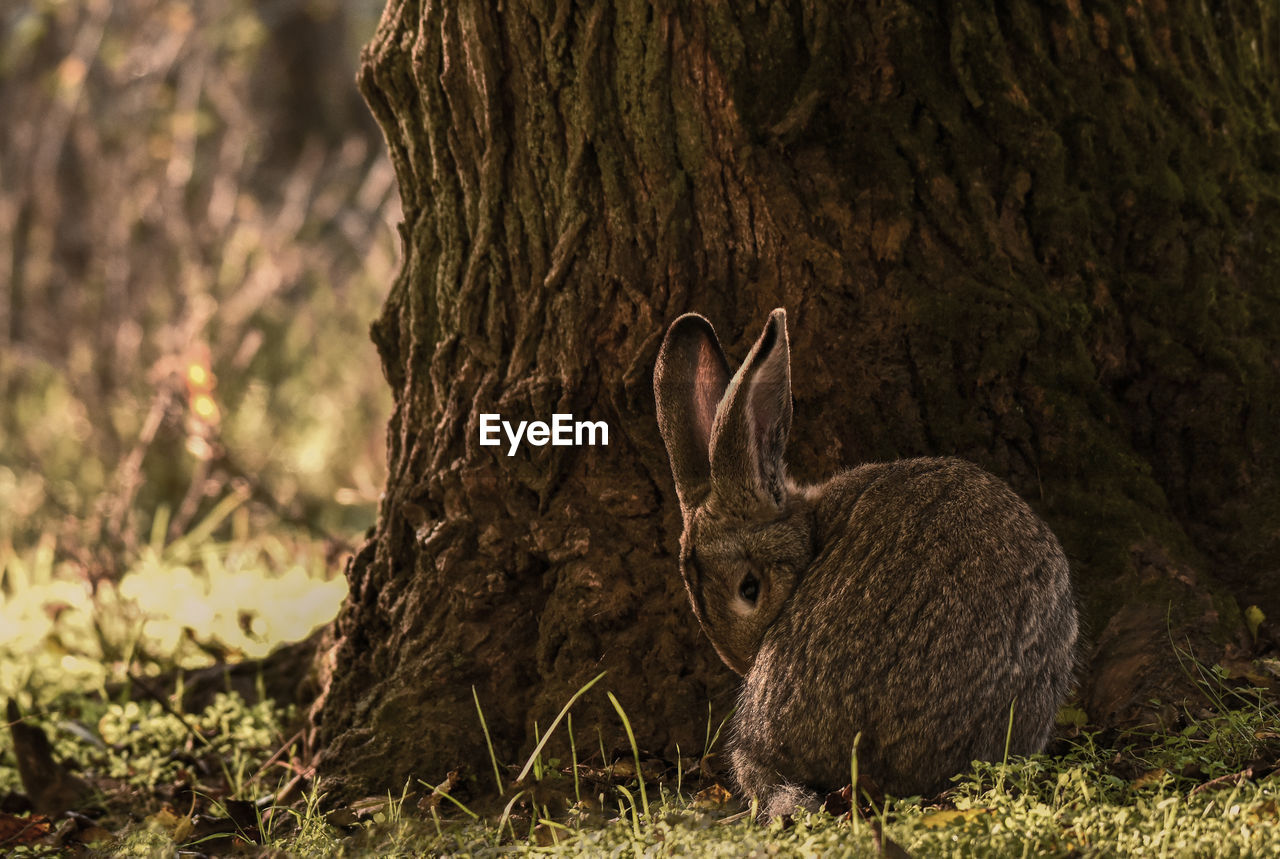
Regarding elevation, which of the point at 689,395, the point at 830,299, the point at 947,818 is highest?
the point at 830,299

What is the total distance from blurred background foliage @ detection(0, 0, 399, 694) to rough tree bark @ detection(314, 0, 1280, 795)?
2328 mm

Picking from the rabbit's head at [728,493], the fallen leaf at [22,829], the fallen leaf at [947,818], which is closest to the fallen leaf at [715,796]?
the rabbit's head at [728,493]

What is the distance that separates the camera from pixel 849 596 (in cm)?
335

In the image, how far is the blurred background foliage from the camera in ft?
23.3

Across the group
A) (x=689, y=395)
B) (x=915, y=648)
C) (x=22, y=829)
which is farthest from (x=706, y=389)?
(x=22, y=829)

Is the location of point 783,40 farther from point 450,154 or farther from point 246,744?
point 246,744

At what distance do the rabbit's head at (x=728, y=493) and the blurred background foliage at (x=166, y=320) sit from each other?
3.02 meters

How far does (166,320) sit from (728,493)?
8.23 m

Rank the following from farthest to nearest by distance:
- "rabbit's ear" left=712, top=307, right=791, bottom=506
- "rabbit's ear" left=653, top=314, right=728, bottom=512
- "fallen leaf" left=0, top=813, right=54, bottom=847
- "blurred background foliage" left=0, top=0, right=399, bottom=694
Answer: "blurred background foliage" left=0, top=0, right=399, bottom=694 → "fallen leaf" left=0, top=813, right=54, bottom=847 → "rabbit's ear" left=653, top=314, right=728, bottom=512 → "rabbit's ear" left=712, top=307, right=791, bottom=506

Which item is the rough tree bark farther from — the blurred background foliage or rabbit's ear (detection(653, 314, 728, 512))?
the blurred background foliage

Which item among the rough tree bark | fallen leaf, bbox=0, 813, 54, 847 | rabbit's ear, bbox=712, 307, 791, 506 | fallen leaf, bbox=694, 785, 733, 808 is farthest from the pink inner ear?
fallen leaf, bbox=0, 813, 54, 847

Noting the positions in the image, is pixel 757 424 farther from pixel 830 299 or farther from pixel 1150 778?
pixel 1150 778

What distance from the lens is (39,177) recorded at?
10.3 metres

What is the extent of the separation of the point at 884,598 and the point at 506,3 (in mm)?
2215
